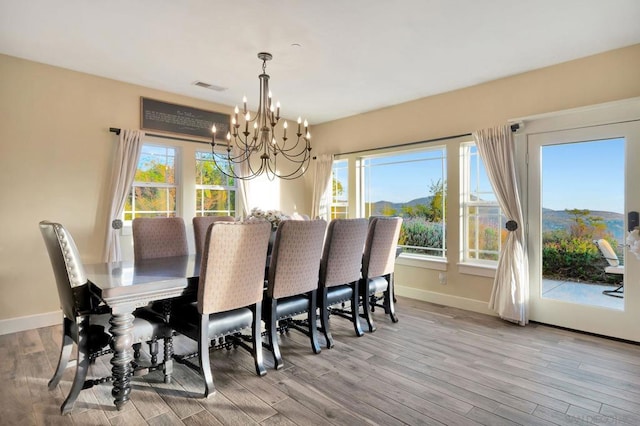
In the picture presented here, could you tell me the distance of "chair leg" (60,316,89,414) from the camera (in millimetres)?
2078

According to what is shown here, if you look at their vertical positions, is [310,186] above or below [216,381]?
above

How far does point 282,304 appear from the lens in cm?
281

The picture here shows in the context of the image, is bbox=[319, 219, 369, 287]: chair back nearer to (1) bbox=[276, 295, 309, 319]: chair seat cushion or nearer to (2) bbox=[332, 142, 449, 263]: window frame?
(1) bbox=[276, 295, 309, 319]: chair seat cushion

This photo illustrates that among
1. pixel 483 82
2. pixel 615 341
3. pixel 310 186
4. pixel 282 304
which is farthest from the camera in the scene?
pixel 310 186

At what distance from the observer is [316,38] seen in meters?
3.00

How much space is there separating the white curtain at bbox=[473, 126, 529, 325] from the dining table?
10.3 feet

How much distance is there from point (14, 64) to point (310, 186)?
13.2 feet

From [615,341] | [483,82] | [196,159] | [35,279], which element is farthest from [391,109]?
[35,279]

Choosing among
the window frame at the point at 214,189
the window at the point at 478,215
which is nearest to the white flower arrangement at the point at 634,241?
the window at the point at 478,215

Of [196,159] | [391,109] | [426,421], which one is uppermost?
[391,109]

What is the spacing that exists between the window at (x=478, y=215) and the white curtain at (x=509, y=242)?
0.27 metres

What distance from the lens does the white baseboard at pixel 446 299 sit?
4.09 m

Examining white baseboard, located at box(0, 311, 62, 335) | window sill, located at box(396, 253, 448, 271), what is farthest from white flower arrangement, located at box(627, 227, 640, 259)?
white baseboard, located at box(0, 311, 62, 335)

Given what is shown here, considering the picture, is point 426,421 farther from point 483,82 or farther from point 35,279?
point 35,279
